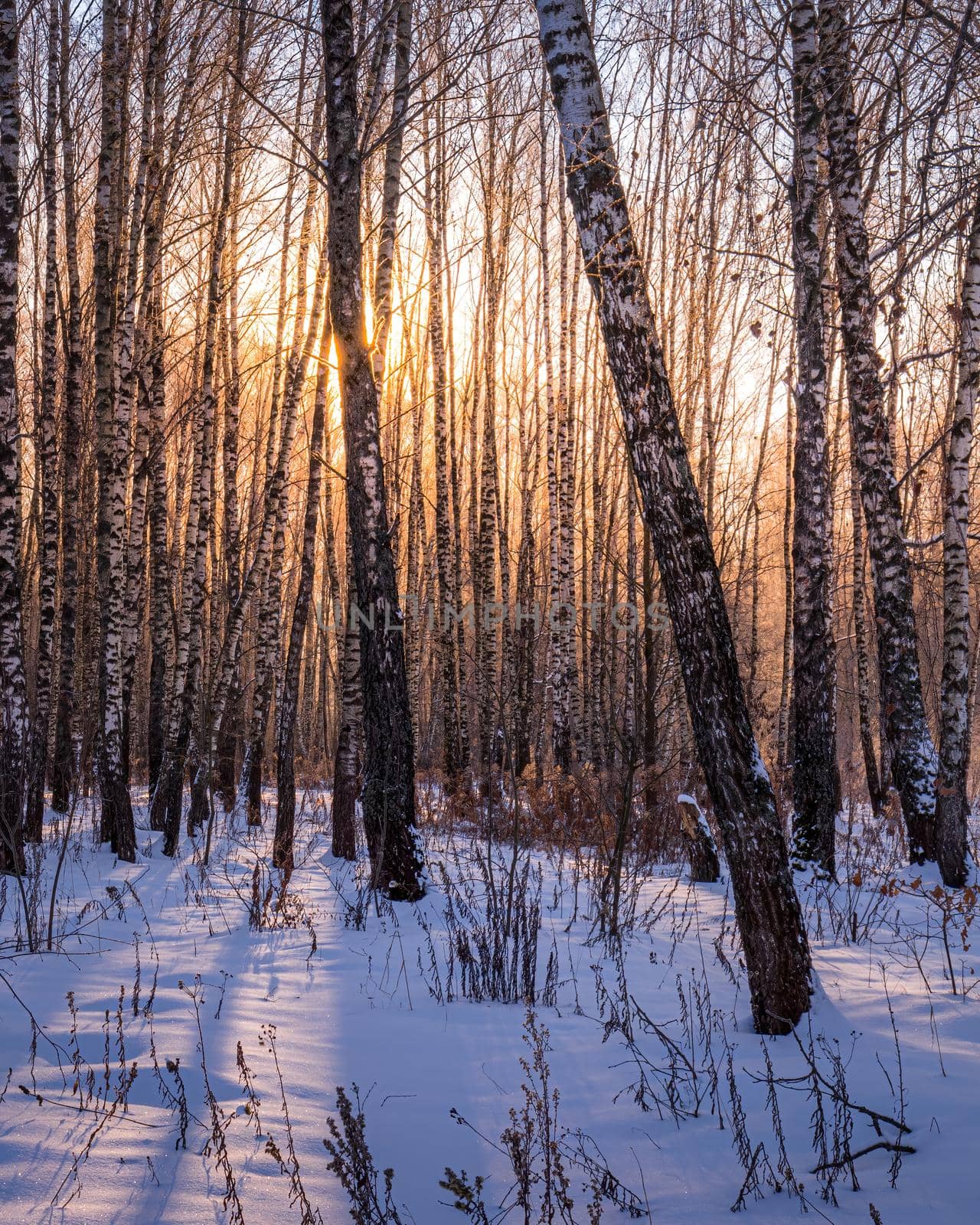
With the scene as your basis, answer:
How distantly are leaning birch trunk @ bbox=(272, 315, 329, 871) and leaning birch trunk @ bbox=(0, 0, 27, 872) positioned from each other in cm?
215

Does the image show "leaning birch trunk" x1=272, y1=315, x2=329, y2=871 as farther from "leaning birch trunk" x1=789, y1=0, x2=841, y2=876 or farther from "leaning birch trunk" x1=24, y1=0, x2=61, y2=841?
"leaning birch trunk" x1=789, y1=0, x2=841, y2=876

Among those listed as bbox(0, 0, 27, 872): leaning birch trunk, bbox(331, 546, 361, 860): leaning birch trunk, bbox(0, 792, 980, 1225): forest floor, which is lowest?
bbox(0, 792, 980, 1225): forest floor

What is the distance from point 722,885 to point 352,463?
454 cm

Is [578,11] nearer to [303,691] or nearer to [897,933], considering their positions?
[897,933]

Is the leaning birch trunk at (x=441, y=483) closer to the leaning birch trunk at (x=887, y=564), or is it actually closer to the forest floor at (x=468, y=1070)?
the leaning birch trunk at (x=887, y=564)

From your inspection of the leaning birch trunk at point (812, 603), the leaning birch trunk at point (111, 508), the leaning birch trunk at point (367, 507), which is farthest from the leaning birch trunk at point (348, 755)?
the leaning birch trunk at point (812, 603)

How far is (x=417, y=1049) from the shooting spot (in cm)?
354

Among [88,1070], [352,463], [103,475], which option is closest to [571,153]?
[352,463]

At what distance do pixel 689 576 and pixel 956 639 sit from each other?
416 centimetres

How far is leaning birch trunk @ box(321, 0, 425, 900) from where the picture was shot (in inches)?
241

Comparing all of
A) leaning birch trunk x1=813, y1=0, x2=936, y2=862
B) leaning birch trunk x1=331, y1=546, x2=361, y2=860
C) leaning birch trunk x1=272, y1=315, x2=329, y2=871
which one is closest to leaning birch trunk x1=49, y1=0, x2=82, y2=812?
leaning birch trunk x1=272, y1=315, x2=329, y2=871

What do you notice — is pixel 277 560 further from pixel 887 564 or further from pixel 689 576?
pixel 689 576

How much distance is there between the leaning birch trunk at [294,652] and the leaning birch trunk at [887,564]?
446cm

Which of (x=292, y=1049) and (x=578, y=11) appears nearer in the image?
(x=292, y=1049)
